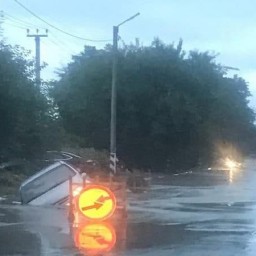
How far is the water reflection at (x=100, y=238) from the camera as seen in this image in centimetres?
1193

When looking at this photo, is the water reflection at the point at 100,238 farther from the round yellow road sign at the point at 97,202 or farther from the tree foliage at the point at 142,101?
the tree foliage at the point at 142,101

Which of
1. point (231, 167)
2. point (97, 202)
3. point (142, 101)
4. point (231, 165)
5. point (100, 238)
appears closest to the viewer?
point (100, 238)

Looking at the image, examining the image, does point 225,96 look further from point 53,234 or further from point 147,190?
point 53,234

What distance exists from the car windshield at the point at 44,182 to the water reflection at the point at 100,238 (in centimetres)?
679

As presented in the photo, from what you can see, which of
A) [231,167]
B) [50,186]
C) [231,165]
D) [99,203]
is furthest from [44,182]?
[231,165]

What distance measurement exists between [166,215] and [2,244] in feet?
20.8

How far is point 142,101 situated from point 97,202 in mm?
38384

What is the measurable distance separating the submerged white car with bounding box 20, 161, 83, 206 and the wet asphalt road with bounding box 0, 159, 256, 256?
4.08 ft

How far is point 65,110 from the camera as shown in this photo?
177 feet

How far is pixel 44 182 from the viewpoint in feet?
75.2

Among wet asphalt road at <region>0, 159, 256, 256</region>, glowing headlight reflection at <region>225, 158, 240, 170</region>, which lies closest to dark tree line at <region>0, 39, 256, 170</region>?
glowing headlight reflection at <region>225, 158, 240, 170</region>

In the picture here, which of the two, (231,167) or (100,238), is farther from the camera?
(231,167)

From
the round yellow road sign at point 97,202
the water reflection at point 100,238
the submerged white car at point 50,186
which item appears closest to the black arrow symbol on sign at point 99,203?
the round yellow road sign at point 97,202

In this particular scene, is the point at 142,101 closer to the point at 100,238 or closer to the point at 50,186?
the point at 50,186
